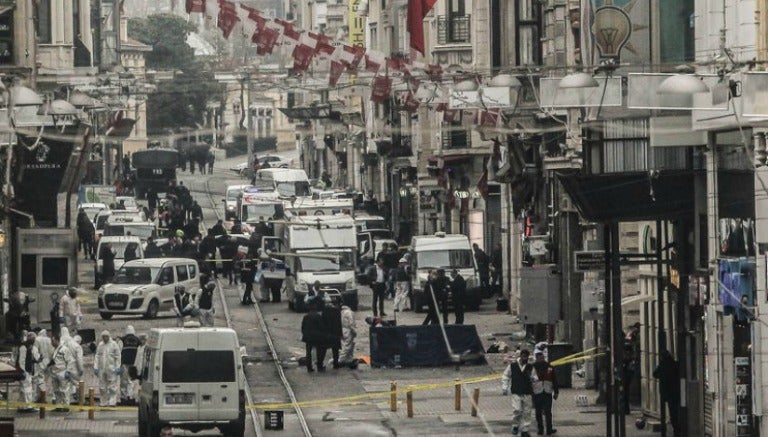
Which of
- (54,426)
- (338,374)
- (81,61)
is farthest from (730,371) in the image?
(81,61)

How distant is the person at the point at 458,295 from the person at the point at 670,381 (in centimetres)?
1929

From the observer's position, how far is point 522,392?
4103 centimetres

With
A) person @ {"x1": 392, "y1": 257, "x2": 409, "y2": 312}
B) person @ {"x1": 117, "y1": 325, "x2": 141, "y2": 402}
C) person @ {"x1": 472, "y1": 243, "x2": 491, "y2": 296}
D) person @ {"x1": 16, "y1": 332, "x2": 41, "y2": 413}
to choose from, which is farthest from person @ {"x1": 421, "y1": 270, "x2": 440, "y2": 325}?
person @ {"x1": 16, "y1": 332, "x2": 41, "y2": 413}

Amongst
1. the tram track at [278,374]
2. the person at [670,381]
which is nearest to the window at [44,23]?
the tram track at [278,374]

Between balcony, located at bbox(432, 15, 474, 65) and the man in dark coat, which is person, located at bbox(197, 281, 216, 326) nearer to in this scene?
the man in dark coat

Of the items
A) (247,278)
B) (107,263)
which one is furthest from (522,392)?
(107,263)

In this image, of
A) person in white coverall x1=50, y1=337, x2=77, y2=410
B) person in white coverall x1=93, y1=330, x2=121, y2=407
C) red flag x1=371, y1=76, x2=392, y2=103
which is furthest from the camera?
red flag x1=371, y1=76, x2=392, y2=103

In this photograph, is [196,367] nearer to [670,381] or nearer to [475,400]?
[475,400]

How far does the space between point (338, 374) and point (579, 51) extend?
8.31 m

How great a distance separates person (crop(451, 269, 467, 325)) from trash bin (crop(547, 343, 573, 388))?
10452mm

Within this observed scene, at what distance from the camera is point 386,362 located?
53.0 m

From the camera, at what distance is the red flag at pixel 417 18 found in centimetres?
4875

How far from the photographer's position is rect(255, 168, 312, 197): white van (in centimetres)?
10388

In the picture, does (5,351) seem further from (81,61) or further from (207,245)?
(81,61)
